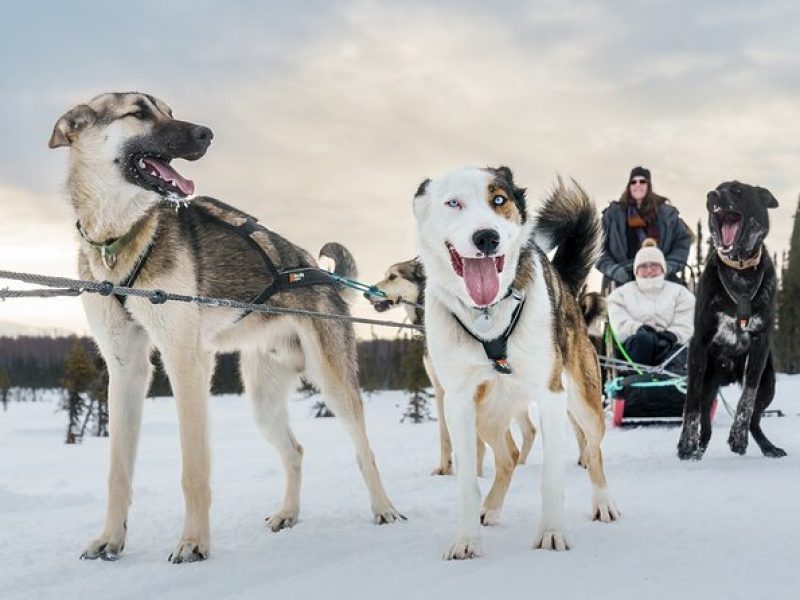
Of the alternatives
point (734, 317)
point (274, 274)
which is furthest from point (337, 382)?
point (734, 317)

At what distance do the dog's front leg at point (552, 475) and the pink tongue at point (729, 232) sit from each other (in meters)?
2.66

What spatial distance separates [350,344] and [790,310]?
44.6m

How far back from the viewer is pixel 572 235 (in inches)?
163

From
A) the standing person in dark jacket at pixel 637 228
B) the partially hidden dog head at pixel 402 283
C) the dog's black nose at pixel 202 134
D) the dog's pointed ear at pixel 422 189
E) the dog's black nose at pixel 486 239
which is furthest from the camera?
the standing person in dark jacket at pixel 637 228

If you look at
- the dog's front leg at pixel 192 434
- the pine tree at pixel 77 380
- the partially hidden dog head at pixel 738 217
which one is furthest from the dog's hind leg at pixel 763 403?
the pine tree at pixel 77 380

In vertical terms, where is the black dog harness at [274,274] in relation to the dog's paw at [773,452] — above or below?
above

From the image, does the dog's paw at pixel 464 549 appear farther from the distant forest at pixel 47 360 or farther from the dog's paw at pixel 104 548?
the distant forest at pixel 47 360

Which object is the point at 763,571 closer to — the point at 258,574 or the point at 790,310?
the point at 258,574

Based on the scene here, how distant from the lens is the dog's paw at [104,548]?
3.24 meters

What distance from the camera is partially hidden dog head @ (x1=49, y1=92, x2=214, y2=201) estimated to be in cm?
317

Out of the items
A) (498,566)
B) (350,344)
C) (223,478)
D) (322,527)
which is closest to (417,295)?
(223,478)

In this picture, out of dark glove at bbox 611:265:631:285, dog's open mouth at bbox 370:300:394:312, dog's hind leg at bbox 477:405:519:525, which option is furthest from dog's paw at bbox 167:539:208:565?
dark glove at bbox 611:265:631:285

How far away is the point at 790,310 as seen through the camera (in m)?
43.3

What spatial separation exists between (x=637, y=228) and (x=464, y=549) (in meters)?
5.63
